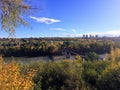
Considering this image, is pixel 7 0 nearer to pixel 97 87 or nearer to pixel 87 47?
pixel 97 87

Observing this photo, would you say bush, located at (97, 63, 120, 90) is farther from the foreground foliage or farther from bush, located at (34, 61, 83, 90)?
bush, located at (34, 61, 83, 90)

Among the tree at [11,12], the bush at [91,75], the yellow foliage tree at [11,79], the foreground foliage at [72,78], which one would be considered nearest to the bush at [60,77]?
the foreground foliage at [72,78]

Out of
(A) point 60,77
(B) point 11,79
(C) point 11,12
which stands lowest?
(A) point 60,77

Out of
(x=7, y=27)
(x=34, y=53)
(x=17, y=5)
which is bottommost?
(x=34, y=53)

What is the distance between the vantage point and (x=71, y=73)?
16234 millimetres

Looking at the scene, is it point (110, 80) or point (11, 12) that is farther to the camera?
point (110, 80)

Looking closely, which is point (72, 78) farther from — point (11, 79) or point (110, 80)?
point (11, 79)

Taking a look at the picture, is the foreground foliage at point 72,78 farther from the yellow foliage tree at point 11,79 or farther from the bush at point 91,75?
the yellow foliage tree at point 11,79

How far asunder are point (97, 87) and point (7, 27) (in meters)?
13.7

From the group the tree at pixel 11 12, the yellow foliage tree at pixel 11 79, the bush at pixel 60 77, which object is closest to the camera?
the tree at pixel 11 12

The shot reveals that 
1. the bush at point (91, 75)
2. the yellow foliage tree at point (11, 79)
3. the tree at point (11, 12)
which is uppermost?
the tree at point (11, 12)

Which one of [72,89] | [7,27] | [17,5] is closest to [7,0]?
[17,5]

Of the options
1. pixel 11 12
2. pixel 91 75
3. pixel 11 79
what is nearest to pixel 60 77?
pixel 91 75

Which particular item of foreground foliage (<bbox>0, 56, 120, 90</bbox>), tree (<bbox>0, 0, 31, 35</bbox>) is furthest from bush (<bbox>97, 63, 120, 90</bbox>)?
tree (<bbox>0, 0, 31, 35</bbox>)
